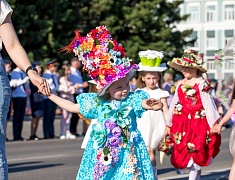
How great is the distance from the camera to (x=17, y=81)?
18.9 meters

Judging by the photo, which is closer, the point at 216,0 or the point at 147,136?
the point at 147,136

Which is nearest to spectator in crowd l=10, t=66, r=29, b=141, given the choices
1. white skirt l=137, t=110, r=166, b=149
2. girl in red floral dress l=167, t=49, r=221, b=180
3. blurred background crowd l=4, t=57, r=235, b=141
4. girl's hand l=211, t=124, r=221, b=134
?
blurred background crowd l=4, t=57, r=235, b=141

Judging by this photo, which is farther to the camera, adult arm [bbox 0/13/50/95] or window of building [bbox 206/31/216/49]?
window of building [bbox 206/31/216/49]

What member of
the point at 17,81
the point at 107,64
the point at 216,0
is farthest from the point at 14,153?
the point at 216,0

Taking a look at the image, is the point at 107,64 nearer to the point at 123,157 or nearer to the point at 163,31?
the point at 123,157

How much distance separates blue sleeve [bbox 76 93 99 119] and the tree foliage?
90.2 ft

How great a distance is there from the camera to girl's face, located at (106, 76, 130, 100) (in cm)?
816

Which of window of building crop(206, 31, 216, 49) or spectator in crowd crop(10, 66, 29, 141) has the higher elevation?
spectator in crowd crop(10, 66, 29, 141)

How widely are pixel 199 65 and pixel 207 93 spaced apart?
408mm

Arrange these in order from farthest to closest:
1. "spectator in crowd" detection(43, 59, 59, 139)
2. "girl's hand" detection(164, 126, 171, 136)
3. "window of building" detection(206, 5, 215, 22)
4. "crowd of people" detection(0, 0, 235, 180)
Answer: "window of building" detection(206, 5, 215, 22)
"spectator in crowd" detection(43, 59, 59, 139)
"girl's hand" detection(164, 126, 171, 136)
"crowd of people" detection(0, 0, 235, 180)

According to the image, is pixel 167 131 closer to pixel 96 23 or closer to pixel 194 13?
pixel 96 23

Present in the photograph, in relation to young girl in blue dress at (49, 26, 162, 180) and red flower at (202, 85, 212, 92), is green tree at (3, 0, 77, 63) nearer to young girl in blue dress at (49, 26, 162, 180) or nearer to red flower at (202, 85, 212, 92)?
red flower at (202, 85, 212, 92)

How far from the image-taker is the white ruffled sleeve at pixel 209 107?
11225mm

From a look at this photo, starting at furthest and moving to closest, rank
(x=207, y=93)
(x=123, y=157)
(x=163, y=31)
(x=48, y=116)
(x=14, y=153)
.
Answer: (x=163, y=31) → (x=48, y=116) → (x=14, y=153) → (x=207, y=93) → (x=123, y=157)
